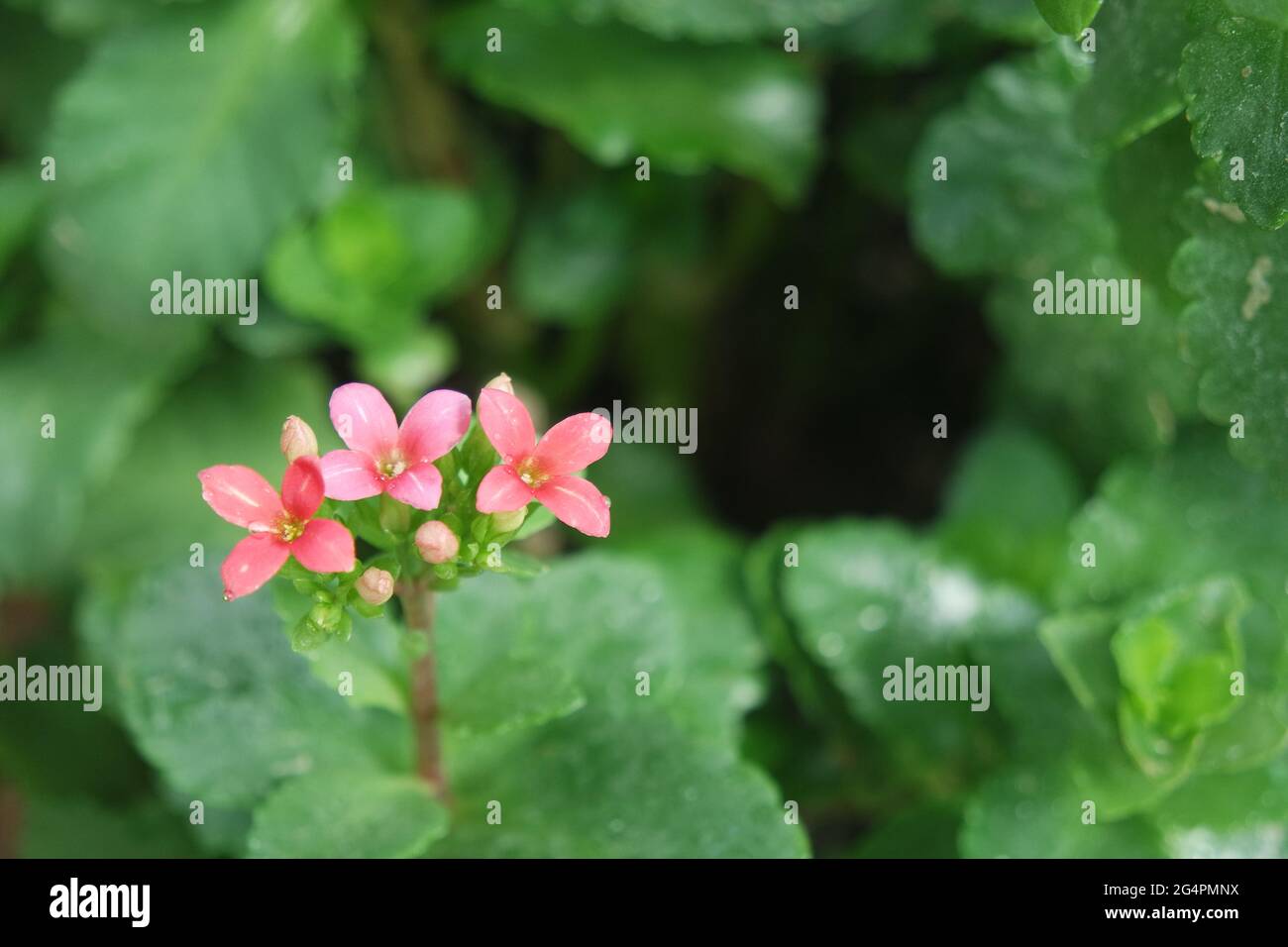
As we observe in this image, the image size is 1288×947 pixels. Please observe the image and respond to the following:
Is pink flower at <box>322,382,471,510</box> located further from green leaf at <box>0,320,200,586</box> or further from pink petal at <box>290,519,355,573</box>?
green leaf at <box>0,320,200,586</box>

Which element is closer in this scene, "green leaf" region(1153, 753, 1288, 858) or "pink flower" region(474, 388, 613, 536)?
"pink flower" region(474, 388, 613, 536)

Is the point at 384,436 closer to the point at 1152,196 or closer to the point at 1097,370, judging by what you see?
the point at 1152,196

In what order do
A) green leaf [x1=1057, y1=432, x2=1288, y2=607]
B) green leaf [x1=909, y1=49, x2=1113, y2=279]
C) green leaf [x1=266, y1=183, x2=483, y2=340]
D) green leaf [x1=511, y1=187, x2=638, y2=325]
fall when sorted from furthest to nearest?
green leaf [x1=511, y1=187, x2=638, y2=325], green leaf [x1=266, y1=183, x2=483, y2=340], green leaf [x1=909, y1=49, x2=1113, y2=279], green leaf [x1=1057, y1=432, x2=1288, y2=607]

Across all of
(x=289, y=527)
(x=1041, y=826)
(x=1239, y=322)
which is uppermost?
(x=1239, y=322)

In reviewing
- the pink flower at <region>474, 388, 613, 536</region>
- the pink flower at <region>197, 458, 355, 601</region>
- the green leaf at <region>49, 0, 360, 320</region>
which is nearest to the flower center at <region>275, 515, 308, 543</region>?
the pink flower at <region>197, 458, 355, 601</region>

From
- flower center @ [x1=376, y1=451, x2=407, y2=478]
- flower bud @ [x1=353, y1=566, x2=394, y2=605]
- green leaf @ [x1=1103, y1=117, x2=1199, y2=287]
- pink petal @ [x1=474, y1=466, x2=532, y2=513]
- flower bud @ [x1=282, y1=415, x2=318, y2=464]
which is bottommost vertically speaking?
flower bud @ [x1=353, y1=566, x2=394, y2=605]

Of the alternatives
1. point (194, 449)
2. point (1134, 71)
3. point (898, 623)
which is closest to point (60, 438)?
point (194, 449)

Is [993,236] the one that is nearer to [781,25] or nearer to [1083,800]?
[781,25]
